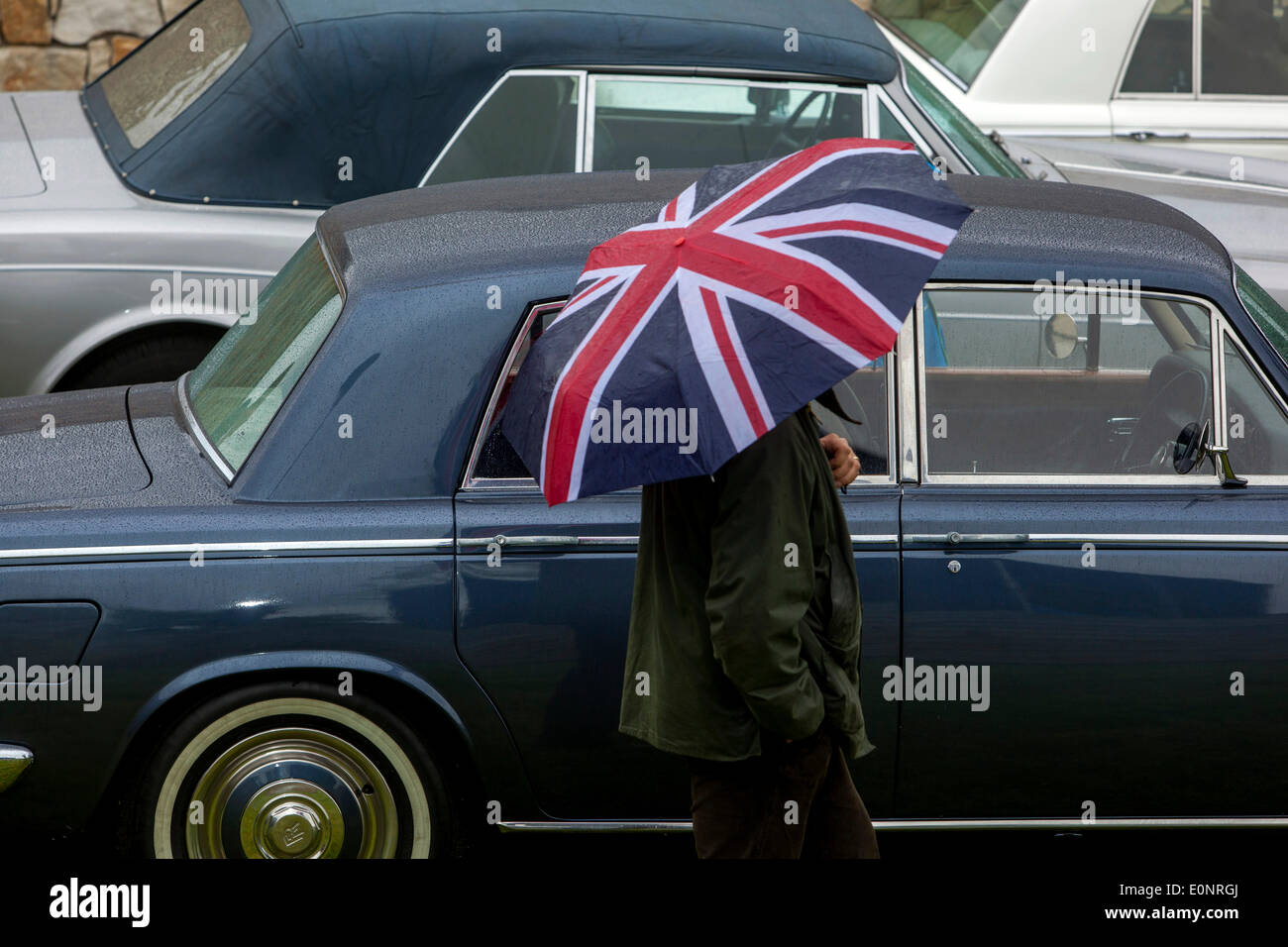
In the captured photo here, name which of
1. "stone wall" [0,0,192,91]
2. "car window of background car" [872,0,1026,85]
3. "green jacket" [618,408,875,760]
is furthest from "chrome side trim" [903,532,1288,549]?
"stone wall" [0,0,192,91]

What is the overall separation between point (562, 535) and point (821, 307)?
3.79 ft

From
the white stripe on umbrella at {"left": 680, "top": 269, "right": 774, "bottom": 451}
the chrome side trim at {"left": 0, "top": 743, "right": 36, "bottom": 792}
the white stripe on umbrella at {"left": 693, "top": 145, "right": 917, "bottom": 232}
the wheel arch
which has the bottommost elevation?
the chrome side trim at {"left": 0, "top": 743, "right": 36, "bottom": 792}

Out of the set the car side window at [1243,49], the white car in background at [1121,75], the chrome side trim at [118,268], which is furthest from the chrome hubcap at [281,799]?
the car side window at [1243,49]

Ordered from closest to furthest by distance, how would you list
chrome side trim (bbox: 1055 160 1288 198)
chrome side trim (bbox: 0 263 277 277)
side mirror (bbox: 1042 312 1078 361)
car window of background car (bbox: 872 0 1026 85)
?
side mirror (bbox: 1042 312 1078 361) < chrome side trim (bbox: 0 263 277 277) < chrome side trim (bbox: 1055 160 1288 198) < car window of background car (bbox: 872 0 1026 85)

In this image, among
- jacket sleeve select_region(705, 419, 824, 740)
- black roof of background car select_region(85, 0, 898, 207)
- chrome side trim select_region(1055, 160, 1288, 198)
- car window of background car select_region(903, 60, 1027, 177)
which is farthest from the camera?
chrome side trim select_region(1055, 160, 1288, 198)

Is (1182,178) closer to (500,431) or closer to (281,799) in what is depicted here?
(500,431)

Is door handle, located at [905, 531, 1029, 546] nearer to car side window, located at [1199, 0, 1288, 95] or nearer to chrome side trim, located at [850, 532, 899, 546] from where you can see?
chrome side trim, located at [850, 532, 899, 546]

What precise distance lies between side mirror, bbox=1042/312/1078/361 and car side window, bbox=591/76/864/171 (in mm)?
2100

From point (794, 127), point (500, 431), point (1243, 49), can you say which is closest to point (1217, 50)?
point (1243, 49)

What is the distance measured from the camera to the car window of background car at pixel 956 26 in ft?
25.4

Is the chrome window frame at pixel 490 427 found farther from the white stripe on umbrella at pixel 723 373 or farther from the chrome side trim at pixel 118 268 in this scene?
the chrome side trim at pixel 118 268

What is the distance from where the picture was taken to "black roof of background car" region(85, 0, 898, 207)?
5578 mm

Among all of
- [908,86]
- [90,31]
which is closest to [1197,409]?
[908,86]

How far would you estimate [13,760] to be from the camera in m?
3.37
